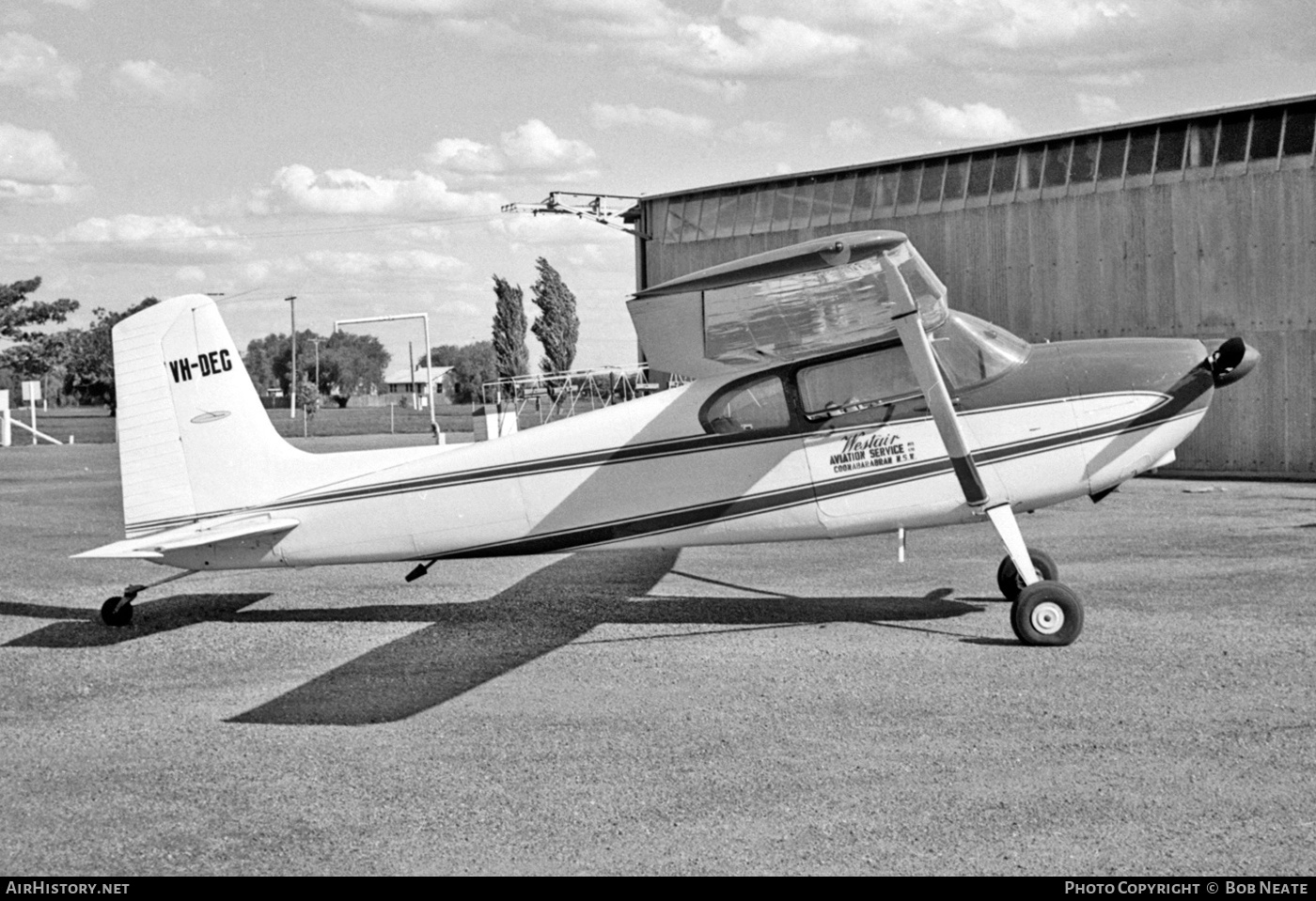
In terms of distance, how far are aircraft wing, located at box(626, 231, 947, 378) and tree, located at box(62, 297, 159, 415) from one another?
67613 millimetres

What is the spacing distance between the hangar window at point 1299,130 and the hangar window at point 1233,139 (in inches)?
28.0

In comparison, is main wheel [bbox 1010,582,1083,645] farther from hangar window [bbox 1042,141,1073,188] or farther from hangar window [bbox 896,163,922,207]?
hangar window [bbox 896,163,922,207]

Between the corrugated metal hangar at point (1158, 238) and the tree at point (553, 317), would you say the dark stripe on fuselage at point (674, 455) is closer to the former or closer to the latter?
the corrugated metal hangar at point (1158, 238)

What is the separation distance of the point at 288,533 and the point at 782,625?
3.72 meters

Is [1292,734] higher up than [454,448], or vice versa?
[454,448]

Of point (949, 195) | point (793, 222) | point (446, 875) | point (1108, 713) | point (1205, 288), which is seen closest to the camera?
point (446, 875)

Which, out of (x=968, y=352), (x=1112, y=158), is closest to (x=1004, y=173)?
(x=1112, y=158)

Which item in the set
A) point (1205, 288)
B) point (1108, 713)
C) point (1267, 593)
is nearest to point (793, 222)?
point (1205, 288)

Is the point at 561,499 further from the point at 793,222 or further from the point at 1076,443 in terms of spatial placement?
the point at 793,222

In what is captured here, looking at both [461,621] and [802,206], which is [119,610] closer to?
[461,621]

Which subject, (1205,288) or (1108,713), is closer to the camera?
(1108,713)

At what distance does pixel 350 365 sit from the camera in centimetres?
15212

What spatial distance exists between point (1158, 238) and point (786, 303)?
17.9 m

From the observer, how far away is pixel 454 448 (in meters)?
9.79
